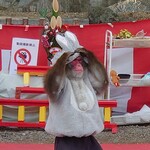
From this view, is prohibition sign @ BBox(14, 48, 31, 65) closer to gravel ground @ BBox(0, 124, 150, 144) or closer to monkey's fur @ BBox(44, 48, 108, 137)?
gravel ground @ BBox(0, 124, 150, 144)

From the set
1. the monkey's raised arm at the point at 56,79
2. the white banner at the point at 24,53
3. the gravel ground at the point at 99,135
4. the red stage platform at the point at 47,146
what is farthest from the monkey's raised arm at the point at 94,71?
the white banner at the point at 24,53

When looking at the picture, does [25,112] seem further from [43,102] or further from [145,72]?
[145,72]

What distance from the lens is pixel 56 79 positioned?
15.6 ft

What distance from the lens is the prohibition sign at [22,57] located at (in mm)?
8242

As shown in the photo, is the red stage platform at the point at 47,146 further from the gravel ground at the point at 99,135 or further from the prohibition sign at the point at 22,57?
the prohibition sign at the point at 22,57

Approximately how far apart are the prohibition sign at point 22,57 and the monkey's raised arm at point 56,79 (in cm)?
347

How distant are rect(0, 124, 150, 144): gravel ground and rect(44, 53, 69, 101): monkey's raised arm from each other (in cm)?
251

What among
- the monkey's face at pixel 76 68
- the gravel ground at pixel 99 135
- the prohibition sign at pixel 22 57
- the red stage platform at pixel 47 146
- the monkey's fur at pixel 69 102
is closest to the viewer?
the monkey's fur at pixel 69 102

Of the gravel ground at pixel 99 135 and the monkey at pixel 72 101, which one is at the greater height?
the monkey at pixel 72 101

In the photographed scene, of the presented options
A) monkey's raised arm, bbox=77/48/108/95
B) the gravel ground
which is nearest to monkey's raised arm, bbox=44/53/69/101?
monkey's raised arm, bbox=77/48/108/95

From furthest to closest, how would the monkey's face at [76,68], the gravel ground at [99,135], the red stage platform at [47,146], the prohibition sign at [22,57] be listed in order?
the prohibition sign at [22,57] < the gravel ground at [99,135] < the red stage platform at [47,146] < the monkey's face at [76,68]

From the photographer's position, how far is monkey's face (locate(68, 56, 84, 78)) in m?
4.85

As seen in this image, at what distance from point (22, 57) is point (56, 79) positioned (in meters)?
3.58

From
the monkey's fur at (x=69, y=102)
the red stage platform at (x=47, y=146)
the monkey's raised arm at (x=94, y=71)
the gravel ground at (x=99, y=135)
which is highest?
the monkey's raised arm at (x=94, y=71)
